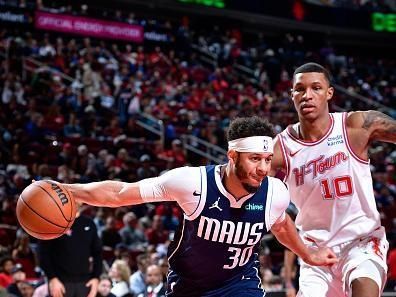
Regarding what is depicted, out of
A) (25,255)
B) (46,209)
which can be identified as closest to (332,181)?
(46,209)

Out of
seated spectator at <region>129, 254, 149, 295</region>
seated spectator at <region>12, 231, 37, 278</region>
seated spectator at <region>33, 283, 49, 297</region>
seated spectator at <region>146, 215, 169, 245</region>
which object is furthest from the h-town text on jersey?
seated spectator at <region>146, 215, 169, 245</region>

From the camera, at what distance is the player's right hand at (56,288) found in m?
7.77

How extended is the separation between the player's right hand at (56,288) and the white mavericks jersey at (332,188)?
3.26 meters

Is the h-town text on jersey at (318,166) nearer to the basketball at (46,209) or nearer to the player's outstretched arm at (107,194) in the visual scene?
the player's outstretched arm at (107,194)

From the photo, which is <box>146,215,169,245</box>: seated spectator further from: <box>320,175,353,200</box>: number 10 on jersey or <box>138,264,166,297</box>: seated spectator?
<box>320,175,353,200</box>: number 10 on jersey

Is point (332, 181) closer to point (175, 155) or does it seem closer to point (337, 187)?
point (337, 187)

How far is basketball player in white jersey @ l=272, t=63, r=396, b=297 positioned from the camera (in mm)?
5289

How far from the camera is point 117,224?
507 inches

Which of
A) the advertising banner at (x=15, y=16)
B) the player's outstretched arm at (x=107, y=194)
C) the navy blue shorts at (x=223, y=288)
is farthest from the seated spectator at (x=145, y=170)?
the player's outstretched arm at (x=107, y=194)

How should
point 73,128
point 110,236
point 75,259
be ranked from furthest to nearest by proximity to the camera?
point 73,128
point 110,236
point 75,259

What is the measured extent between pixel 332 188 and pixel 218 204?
1118mm

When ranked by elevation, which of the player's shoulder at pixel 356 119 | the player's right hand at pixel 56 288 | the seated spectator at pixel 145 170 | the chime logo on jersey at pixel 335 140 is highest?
the player's shoulder at pixel 356 119

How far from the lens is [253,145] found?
4633 mm

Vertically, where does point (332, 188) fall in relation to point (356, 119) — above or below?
below
